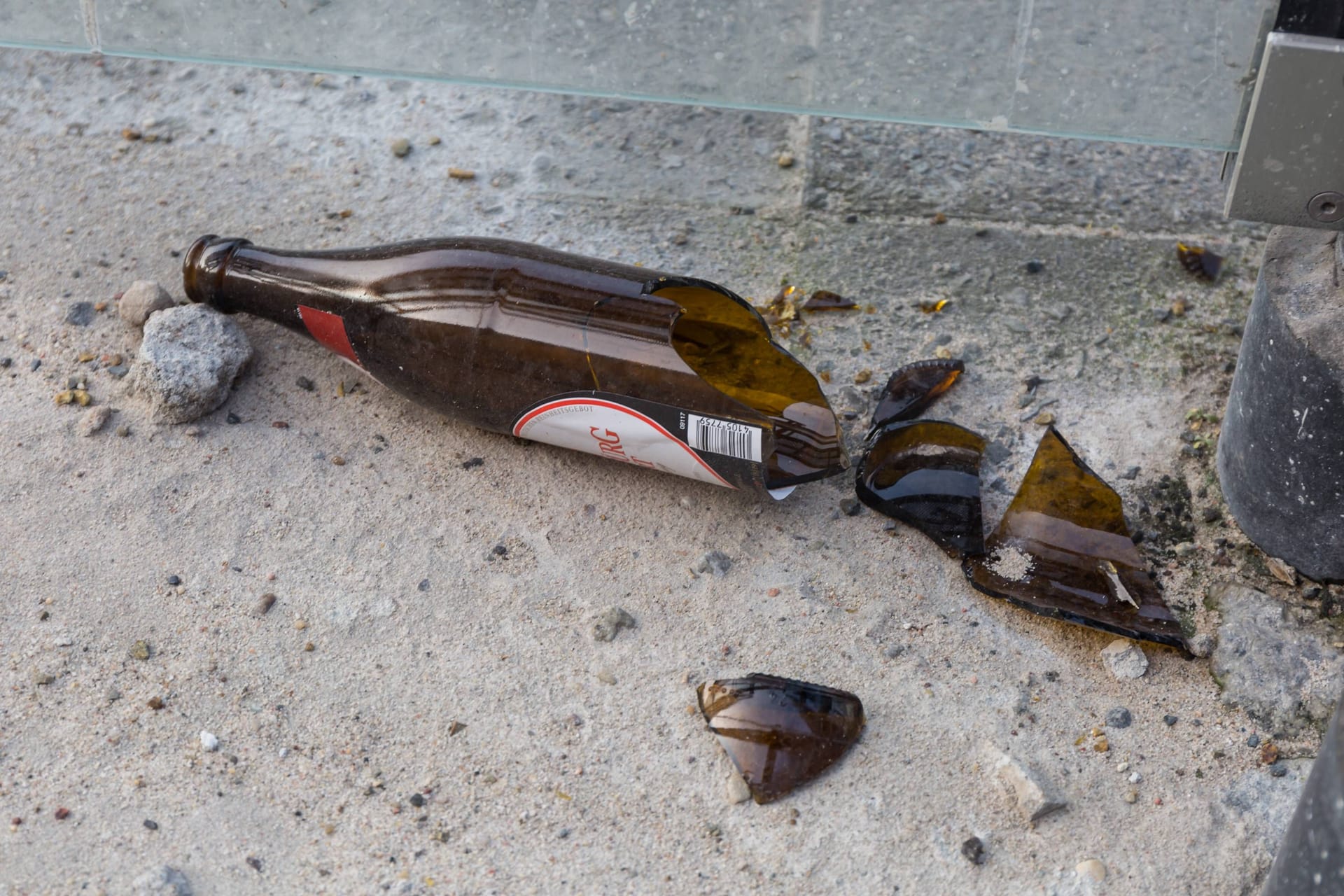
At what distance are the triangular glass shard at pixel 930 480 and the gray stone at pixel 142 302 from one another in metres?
1.06

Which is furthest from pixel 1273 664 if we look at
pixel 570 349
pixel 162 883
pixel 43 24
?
pixel 43 24

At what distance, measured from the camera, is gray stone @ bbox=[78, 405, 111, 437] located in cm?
165

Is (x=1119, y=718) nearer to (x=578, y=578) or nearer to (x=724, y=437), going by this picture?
(x=724, y=437)

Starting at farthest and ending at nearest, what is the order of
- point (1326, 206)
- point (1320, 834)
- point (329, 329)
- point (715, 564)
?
point (329, 329)
point (715, 564)
point (1326, 206)
point (1320, 834)

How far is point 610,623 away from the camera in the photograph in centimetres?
144

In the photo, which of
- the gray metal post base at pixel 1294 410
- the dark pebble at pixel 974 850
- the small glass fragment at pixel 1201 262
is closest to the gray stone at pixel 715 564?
the dark pebble at pixel 974 850

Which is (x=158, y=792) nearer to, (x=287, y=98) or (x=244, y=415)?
(x=244, y=415)

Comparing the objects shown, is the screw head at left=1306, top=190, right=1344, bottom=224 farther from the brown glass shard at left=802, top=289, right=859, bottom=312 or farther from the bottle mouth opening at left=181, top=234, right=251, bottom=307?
the bottle mouth opening at left=181, top=234, right=251, bottom=307

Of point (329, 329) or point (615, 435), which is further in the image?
point (329, 329)

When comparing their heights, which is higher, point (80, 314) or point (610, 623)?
point (80, 314)

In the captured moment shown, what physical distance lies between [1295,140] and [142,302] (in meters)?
1.53

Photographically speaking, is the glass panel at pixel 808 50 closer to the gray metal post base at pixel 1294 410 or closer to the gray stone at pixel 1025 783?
the gray metal post base at pixel 1294 410

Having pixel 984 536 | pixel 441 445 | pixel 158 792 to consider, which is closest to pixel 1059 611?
pixel 984 536

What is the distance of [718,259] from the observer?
2.00 meters
